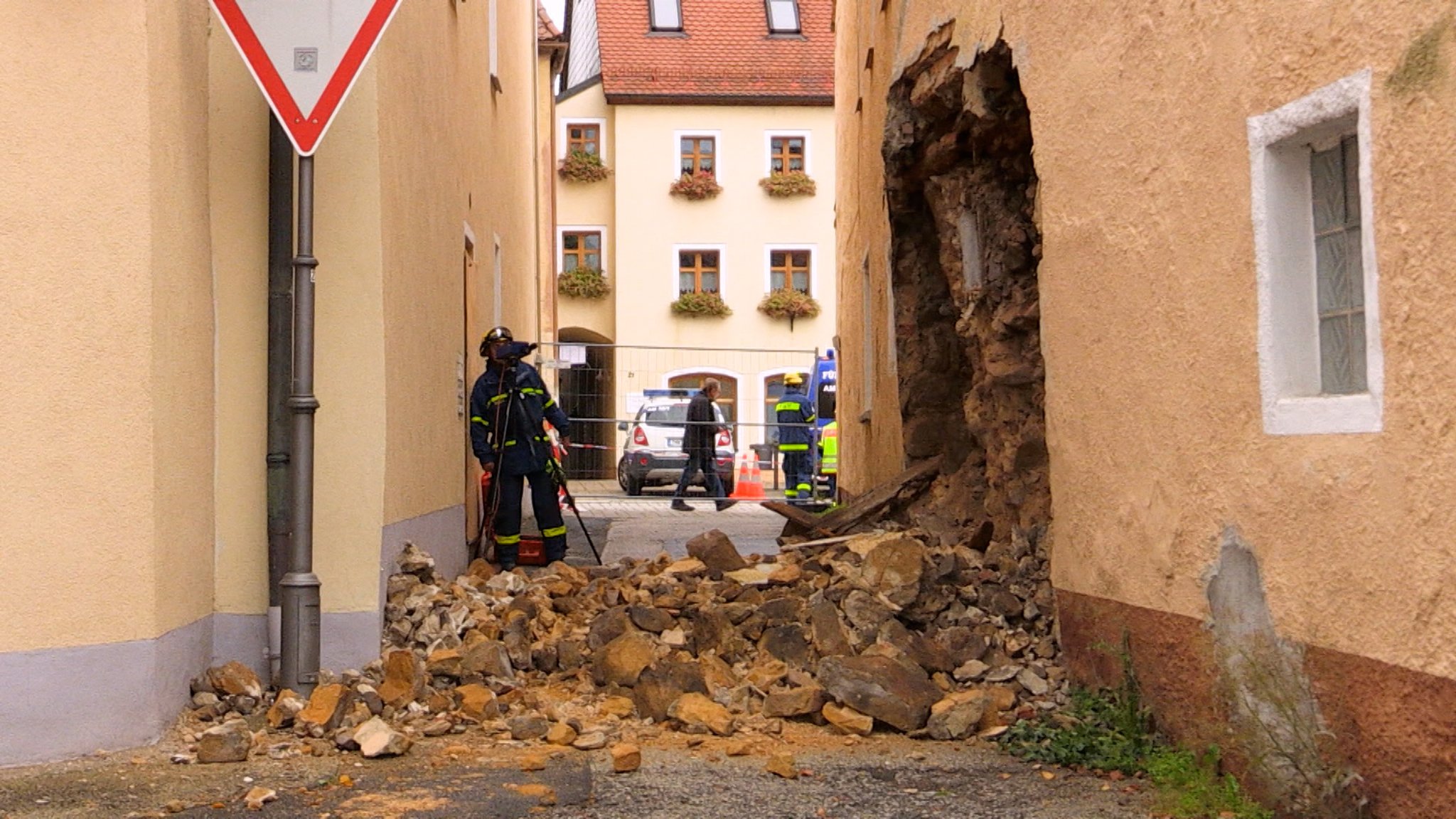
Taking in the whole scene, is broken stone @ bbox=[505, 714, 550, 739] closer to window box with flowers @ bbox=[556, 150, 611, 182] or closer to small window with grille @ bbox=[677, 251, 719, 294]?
small window with grille @ bbox=[677, 251, 719, 294]

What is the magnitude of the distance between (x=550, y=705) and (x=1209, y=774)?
9.93 feet

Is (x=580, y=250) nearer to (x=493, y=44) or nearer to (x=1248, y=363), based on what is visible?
(x=493, y=44)

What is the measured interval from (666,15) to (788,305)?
28.9 ft

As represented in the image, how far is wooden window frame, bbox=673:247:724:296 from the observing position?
39.4m

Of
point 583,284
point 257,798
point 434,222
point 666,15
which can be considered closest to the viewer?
point 257,798

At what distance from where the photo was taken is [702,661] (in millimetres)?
7715

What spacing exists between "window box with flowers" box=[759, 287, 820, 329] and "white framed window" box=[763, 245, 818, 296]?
23 centimetres

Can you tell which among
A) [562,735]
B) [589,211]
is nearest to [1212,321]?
[562,735]

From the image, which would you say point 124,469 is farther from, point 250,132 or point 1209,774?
point 1209,774

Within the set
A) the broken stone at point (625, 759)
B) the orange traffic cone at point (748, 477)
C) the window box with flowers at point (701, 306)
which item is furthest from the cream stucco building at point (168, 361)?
the window box with flowers at point (701, 306)

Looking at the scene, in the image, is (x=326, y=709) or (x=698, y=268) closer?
(x=326, y=709)

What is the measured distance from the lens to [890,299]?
1183cm

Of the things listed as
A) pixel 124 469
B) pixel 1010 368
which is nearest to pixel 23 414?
pixel 124 469

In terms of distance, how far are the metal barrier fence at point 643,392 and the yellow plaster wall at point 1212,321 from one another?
1369 centimetres
